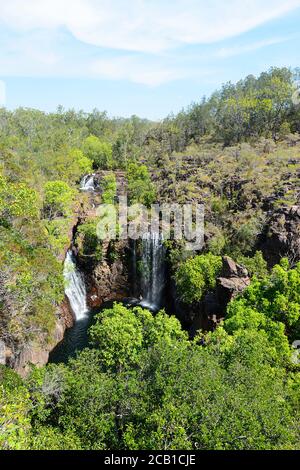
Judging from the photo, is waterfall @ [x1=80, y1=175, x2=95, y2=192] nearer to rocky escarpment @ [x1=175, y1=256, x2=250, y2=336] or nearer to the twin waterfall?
the twin waterfall

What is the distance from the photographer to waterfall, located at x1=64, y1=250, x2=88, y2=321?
1852 inches

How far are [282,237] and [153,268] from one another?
58.2 feet

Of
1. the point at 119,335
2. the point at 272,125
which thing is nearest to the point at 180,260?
the point at 119,335

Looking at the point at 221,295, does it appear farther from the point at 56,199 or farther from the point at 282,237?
the point at 56,199

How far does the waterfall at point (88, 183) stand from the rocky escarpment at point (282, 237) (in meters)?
39.6

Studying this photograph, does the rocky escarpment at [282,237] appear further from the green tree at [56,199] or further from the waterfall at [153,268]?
the green tree at [56,199]

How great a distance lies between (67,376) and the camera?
61.0ft

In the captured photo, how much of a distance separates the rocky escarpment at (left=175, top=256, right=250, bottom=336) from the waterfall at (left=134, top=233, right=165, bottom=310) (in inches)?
493

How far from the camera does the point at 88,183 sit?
76.2 metres

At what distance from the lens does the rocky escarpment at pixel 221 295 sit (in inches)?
1287

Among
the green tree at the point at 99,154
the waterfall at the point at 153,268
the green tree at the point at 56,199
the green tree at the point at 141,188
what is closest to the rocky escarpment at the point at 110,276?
the waterfall at the point at 153,268
